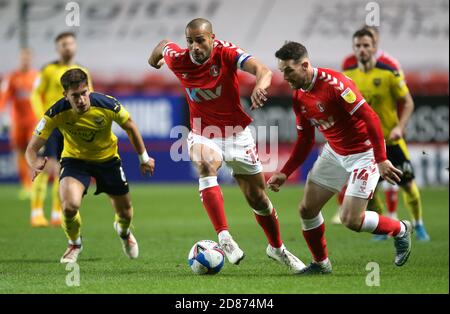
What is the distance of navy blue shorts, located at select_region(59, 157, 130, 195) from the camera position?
817cm

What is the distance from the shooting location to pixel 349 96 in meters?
6.95

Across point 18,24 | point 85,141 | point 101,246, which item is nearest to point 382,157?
point 85,141

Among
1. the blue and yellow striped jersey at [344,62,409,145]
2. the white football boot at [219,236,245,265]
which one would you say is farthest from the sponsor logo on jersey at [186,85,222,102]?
the blue and yellow striped jersey at [344,62,409,145]

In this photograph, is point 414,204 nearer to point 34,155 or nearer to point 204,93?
point 204,93

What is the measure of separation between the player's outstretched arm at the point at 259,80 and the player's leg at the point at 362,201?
3.26 feet

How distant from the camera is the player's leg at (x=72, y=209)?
794cm

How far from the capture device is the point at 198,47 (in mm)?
7406

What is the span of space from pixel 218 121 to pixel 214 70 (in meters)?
0.43

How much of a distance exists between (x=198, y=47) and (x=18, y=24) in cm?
2040

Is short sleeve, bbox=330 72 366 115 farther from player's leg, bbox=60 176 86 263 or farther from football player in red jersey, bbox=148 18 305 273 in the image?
player's leg, bbox=60 176 86 263

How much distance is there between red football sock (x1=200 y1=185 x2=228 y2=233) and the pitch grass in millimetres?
405

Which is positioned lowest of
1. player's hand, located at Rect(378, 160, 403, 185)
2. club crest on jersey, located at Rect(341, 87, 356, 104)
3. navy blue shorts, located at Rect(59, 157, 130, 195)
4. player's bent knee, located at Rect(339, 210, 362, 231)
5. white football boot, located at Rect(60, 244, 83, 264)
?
white football boot, located at Rect(60, 244, 83, 264)

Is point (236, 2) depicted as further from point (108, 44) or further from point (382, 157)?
point (382, 157)

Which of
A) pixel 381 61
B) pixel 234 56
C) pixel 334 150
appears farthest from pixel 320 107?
pixel 381 61
